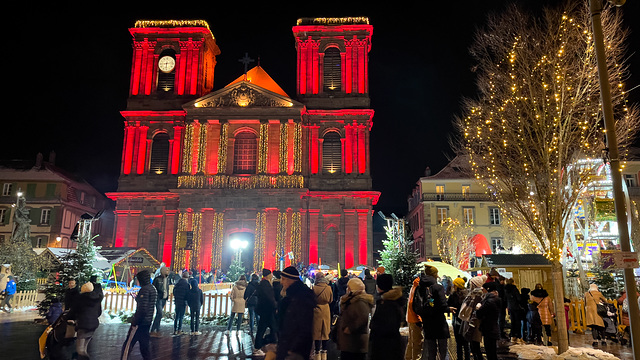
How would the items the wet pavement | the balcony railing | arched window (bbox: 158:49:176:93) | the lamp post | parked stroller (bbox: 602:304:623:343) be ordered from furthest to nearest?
the balcony railing
arched window (bbox: 158:49:176:93)
parked stroller (bbox: 602:304:623:343)
the wet pavement
the lamp post

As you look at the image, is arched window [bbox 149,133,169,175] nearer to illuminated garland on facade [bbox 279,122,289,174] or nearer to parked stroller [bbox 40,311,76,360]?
illuminated garland on facade [bbox 279,122,289,174]

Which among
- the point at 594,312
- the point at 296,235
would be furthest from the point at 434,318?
the point at 296,235

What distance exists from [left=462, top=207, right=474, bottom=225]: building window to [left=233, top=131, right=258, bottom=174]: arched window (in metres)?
23.4

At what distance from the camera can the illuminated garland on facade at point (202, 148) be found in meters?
35.7

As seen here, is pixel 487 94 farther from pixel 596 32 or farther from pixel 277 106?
pixel 277 106

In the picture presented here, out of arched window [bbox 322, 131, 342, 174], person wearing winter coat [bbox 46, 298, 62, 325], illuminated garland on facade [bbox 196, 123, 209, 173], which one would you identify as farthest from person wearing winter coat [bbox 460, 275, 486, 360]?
illuminated garland on facade [bbox 196, 123, 209, 173]

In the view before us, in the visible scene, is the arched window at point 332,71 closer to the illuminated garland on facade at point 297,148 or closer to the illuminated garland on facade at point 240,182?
the illuminated garland on facade at point 297,148

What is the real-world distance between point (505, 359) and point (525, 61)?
306 inches

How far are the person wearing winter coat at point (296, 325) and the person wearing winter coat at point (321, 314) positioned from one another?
1709 millimetres

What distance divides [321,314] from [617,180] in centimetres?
583

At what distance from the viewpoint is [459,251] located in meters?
44.4

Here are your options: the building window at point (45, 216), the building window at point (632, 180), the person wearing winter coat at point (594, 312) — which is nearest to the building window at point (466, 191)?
the building window at point (632, 180)

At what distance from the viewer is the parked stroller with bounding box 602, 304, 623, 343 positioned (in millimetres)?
13078

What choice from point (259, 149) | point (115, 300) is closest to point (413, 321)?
point (115, 300)
